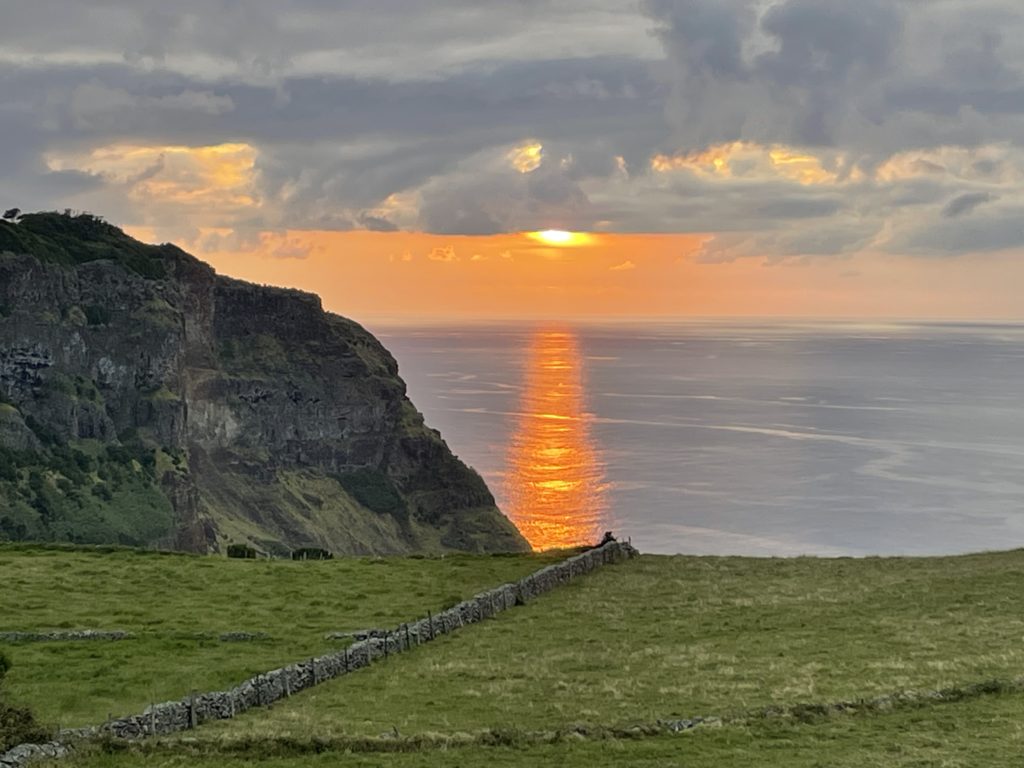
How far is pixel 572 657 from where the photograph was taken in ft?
144

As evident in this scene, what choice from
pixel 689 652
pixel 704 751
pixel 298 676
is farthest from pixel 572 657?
pixel 704 751

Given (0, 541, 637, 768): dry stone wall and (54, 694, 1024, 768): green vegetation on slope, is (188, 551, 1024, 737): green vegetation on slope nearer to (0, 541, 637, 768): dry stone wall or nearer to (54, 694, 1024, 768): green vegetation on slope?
(0, 541, 637, 768): dry stone wall

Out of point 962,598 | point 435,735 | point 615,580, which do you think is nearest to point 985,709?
point 435,735

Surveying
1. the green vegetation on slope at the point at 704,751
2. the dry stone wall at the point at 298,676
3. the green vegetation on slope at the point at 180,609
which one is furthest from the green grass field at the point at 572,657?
the dry stone wall at the point at 298,676

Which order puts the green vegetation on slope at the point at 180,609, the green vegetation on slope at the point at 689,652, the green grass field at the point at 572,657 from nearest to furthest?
1. the green grass field at the point at 572,657
2. the green vegetation on slope at the point at 689,652
3. the green vegetation on slope at the point at 180,609

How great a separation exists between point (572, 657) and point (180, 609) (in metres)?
22.6

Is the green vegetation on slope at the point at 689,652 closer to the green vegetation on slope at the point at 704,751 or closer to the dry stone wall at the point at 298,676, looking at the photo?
the dry stone wall at the point at 298,676

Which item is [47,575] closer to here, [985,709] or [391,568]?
[391,568]

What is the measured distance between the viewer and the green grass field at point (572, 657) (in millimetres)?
30234

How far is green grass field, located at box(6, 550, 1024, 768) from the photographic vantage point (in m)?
30.2

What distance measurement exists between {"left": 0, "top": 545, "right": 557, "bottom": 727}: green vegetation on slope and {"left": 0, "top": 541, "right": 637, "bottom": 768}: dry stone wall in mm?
2392

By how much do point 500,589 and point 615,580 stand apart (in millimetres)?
10398

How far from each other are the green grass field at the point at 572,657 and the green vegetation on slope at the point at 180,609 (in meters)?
0.22

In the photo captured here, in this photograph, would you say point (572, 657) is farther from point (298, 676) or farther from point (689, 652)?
point (298, 676)
